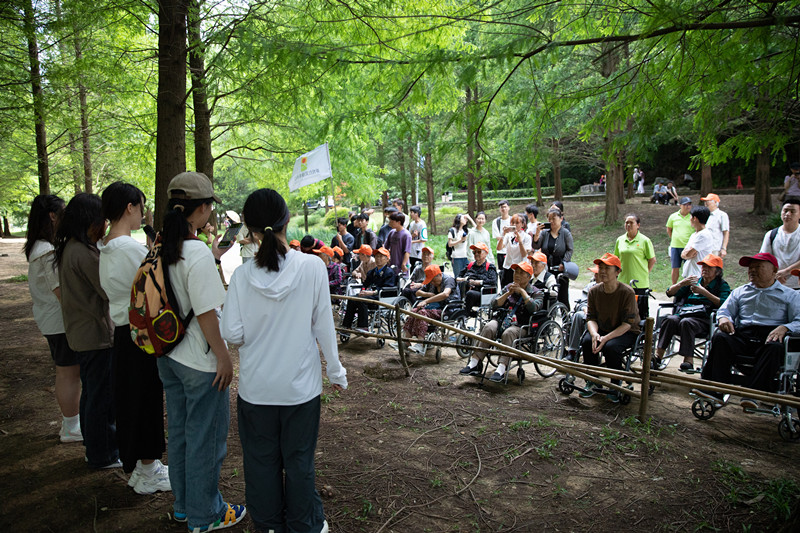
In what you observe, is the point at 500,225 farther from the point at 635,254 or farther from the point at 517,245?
the point at 635,254

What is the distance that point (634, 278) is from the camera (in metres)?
7.43

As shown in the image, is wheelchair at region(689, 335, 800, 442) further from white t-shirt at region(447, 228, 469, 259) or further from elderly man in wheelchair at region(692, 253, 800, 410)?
white t-shirt at region(447, 228, 469, 259)

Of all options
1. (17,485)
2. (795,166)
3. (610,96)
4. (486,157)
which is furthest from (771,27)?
(795,166)

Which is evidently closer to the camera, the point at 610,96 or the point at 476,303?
the point at 610,96

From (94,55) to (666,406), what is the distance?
9.55 meters

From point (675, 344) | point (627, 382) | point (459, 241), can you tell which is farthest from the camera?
point (459, 241)

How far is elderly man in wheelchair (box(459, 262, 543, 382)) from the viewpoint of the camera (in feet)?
19.5

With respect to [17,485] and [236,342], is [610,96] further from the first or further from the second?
[17,485]

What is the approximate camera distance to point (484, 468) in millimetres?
3859

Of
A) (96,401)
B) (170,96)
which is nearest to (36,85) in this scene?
(170,96)

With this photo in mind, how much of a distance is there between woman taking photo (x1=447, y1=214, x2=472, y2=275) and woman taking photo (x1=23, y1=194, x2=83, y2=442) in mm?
7385

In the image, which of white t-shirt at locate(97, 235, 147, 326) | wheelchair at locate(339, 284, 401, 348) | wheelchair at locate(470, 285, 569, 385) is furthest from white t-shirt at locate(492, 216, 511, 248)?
white t-shirt at locate(97, 235, 147, 326)

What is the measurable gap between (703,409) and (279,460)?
13.4 feet

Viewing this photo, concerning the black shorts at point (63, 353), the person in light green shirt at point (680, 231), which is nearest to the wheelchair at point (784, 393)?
the person in light green shirt at point (680, 231)
